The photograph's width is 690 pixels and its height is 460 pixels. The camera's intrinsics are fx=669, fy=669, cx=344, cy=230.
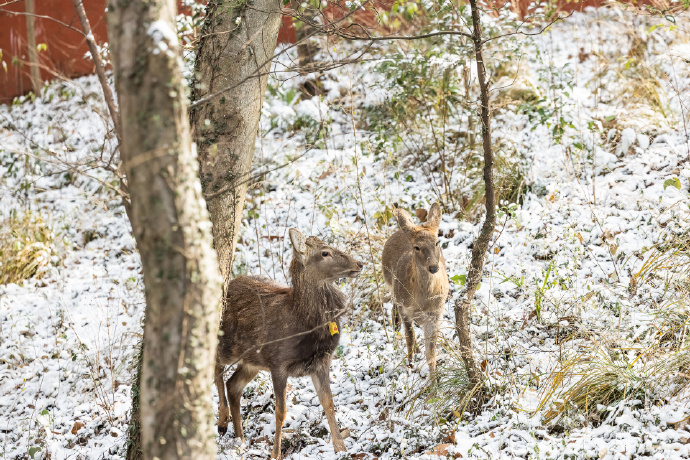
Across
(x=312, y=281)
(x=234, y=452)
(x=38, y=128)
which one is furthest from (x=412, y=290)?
(x=38, y=128)

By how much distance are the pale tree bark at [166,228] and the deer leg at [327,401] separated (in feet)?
8.23

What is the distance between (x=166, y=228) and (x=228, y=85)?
7.19ft

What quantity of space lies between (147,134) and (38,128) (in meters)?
10.3

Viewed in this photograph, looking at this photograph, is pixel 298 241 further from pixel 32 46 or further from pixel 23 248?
pixel 32 46

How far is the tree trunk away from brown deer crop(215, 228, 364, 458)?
108cm

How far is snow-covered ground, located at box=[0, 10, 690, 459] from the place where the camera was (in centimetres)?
514

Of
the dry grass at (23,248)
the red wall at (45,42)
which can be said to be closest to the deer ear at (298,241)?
the dry grass at (23,248)

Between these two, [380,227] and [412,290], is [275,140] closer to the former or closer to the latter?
[380,227]

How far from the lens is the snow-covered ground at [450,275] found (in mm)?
5141

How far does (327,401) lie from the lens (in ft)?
18.2

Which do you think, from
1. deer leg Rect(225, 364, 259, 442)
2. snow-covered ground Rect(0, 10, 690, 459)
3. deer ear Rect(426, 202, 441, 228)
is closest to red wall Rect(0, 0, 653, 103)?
snow-covered ground Rect(0, 10, 690, 459)

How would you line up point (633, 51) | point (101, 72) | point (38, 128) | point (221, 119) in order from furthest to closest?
point (38, 128) < point (633, 51) < point (101, 72) < point (221, 119)

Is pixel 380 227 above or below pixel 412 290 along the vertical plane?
above

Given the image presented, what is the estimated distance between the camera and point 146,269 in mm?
2922
